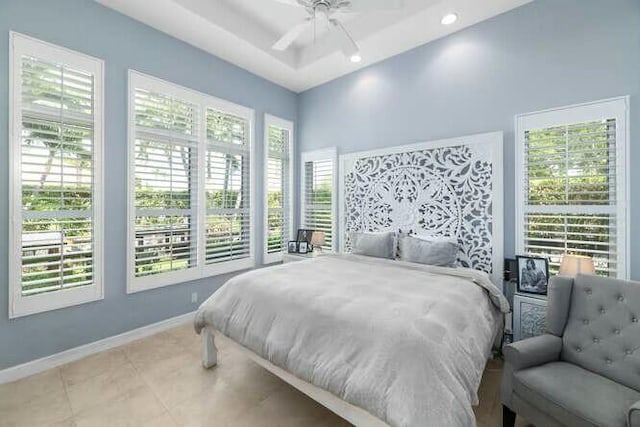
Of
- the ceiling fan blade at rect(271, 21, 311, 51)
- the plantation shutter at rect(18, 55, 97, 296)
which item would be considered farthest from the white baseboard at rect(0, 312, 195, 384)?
the ceiling fan blade at rect(271, 21, 311, 51)

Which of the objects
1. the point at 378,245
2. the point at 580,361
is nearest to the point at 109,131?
the point at 378,245

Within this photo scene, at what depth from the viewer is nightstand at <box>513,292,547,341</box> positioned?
7.86ft

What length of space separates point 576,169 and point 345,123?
9.01 ft

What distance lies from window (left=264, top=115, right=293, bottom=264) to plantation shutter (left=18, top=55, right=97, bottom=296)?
2175mm

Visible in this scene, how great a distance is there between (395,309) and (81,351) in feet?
9.65

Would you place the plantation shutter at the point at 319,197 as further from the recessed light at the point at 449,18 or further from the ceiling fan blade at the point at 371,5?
the ceiling fan blade at the point at 371,5

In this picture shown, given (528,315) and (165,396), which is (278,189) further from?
(528,315)

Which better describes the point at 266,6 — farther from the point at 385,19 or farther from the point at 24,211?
the point at 24,211

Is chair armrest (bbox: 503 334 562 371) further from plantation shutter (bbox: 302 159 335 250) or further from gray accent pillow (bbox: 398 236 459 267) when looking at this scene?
plantation shutter (bbox: 302 159 335 250)

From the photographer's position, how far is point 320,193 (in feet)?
14.9

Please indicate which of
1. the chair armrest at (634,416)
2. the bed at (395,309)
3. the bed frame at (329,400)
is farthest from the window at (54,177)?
the chair armrest at (634,416)

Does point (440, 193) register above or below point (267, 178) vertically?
below

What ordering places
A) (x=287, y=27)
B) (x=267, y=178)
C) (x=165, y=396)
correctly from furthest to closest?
(x=267, y=178)
(x=287, y=27)
(x=165, y=396)

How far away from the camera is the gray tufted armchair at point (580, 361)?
4.56 ft
